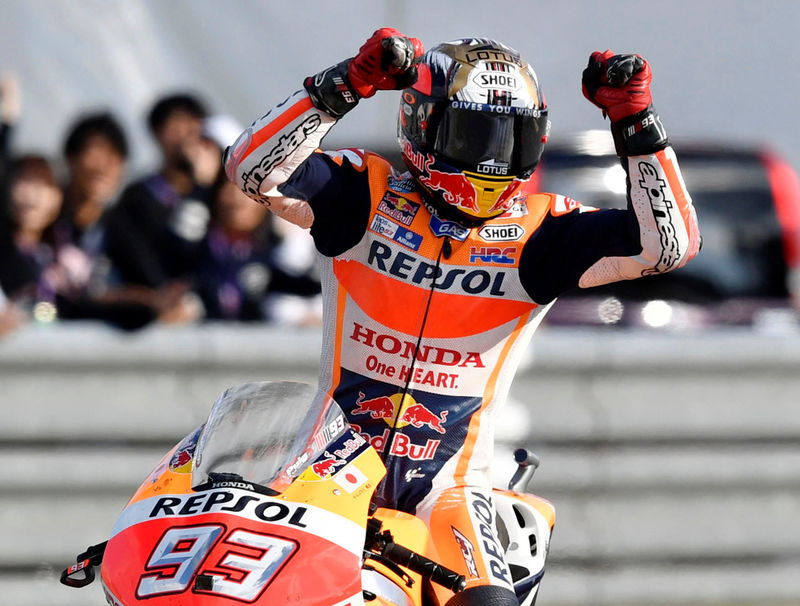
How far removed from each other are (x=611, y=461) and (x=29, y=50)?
419cm

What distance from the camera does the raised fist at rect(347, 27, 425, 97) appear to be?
3637mm

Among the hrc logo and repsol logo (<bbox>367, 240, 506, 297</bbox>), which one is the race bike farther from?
the hrc logo

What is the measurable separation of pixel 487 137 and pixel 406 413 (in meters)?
0.82

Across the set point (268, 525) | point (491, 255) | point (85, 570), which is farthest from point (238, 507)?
point (491, 255)

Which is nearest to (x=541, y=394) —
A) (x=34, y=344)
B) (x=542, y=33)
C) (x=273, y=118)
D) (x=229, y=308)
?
(x=229, y=308)

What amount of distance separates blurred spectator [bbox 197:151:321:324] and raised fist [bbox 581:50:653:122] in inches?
119

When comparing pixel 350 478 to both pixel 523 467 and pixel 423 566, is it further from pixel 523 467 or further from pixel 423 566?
pixel 523 467

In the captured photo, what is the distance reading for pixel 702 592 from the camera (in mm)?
6277

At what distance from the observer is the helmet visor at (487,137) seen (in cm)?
393

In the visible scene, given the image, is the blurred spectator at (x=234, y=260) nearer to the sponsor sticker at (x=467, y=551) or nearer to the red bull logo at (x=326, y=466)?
the sponsor sticker at (x=467, y=551)

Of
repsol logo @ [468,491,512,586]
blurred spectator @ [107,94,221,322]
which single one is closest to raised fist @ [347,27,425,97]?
repsol logo @ [468,491,512,586]

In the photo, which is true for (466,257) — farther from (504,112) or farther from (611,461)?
(611,461)

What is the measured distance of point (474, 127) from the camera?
3.94 m

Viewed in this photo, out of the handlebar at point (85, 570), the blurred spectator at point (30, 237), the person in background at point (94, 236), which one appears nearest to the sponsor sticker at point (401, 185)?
the handlebar at point (85, 570)
